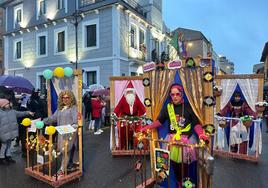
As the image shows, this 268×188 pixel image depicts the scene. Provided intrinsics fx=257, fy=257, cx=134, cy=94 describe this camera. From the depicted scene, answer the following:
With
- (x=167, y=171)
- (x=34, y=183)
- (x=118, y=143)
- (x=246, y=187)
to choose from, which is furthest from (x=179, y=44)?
(x=34, y=183)

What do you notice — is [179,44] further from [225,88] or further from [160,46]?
[160,46]

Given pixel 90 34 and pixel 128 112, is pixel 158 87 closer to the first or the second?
pixel 128 112

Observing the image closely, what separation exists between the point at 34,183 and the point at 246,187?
4056 millimetres

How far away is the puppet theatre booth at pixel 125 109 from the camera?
284 inches

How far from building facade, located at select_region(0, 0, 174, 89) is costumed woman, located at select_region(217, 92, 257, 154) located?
10745mm

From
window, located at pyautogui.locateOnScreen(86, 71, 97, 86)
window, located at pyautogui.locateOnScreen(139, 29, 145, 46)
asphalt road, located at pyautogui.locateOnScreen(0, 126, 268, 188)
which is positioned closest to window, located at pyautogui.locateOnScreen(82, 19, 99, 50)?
window, located at pyautogui.locateOnScreen(86, 71, 97, 86)

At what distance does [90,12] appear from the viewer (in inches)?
714

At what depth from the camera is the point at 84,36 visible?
18.5 metres

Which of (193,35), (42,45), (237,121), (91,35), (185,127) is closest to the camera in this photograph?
(185,127)

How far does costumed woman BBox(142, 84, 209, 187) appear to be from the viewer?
3836 mm

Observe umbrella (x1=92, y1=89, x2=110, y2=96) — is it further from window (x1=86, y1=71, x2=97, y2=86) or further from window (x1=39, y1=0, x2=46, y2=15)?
window (x1=39, y1=0, x2=46, y2=15)

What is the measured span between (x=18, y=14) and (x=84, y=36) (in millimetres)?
8416

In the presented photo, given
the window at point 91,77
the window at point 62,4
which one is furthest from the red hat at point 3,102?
the window at point 62,4

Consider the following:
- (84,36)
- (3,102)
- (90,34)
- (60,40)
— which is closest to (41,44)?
(60,40)
